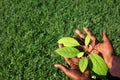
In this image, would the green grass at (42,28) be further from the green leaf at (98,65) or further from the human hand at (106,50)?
the green leaf at (98,65)

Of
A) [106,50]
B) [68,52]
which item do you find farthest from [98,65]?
[106,50]

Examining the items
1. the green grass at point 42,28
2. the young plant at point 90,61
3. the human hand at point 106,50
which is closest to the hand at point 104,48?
the human hand at point 106,50

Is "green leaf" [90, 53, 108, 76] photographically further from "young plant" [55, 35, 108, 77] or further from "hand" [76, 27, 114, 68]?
"hand" [76, 27, 114, 68]

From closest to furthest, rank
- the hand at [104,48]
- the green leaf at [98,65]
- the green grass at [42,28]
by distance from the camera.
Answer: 1. the green leaf at [98,65]
2. the hand at [104,48]
3. the green grass at [42,28]

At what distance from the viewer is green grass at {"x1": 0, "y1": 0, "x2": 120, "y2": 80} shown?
151 inches

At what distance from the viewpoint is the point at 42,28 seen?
4.31 metres

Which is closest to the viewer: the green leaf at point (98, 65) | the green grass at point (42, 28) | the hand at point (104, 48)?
the green leaf at point (98, 65)

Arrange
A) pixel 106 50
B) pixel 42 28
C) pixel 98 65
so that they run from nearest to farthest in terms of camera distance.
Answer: pixel 98 65 < pixel 106 50 < pixel 42 28

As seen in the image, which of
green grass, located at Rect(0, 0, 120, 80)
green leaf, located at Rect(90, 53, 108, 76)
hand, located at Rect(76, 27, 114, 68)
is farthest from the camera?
green grass, located at Rect(0, 0, 120, 80)

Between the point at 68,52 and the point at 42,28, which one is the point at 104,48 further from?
the point at 42,28

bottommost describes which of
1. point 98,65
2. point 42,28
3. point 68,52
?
point 98,65

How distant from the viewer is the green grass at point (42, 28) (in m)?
3.83

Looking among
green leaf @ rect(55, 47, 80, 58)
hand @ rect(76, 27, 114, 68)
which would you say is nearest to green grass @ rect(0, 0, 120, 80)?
hand @ rect(76, 27, 114, 68)

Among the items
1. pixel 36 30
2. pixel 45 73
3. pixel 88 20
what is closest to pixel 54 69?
pixel 45 73
